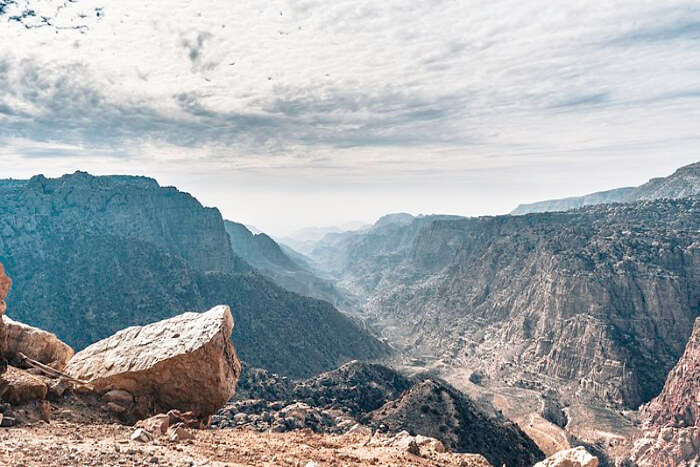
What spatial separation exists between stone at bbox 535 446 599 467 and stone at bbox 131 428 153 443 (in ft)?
40.5

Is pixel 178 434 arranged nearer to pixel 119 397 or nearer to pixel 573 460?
pixel 119 397

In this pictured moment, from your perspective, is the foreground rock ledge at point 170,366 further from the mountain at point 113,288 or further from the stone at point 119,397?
the mountain at point 113,288

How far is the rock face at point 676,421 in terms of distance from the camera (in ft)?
242

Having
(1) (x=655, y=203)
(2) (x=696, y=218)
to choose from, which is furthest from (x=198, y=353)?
(1) (x=655, y=203)

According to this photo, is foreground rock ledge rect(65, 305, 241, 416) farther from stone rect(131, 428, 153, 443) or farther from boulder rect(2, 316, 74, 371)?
stone rect(131, 428, 153, 443)

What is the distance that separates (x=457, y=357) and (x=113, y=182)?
16910 cm

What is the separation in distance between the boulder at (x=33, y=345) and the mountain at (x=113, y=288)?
9866 centimetres

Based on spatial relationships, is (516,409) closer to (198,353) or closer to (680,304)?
(680,304)

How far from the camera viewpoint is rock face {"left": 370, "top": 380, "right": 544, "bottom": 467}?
46.7 metres

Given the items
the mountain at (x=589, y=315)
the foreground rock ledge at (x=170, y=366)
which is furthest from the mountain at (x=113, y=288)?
the foreground rock ledge at (x=170, y=366)

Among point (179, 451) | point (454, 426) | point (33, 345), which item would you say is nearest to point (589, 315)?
point (454, 426)

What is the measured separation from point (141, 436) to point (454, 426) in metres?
44.4

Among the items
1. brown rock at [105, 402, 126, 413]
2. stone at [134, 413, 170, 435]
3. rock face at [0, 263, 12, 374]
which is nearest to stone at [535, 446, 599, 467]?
stone at [134, 413, 170, 435]

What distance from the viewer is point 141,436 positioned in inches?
493
